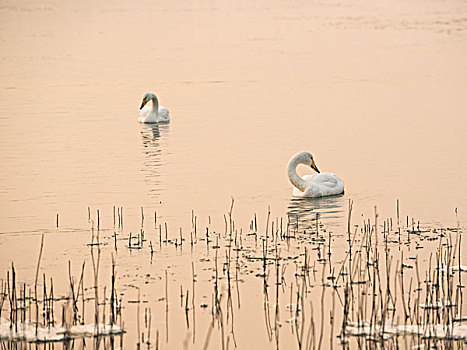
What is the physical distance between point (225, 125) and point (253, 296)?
1552 cm

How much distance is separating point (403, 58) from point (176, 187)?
27.6m

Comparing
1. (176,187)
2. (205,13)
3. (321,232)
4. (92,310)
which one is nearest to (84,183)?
(176,187)

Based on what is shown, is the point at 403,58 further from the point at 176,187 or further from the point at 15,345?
the point at 15,345

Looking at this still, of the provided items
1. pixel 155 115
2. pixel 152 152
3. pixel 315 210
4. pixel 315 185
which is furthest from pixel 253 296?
pixel 155 115

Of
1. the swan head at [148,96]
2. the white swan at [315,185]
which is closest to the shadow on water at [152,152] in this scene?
the swan head at [148,96]

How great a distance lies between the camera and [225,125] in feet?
85.9

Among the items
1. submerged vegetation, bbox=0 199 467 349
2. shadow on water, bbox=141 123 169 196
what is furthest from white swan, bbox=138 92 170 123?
submerged vegetation, bbox=0 199 467 349

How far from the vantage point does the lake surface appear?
53.8 feet

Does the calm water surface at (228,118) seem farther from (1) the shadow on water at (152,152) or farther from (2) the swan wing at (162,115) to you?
(2) the swan wing at (162,115)

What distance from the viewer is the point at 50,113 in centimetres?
2916

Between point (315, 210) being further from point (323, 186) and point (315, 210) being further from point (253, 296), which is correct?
point (253, 296)

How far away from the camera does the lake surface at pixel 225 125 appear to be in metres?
16.4

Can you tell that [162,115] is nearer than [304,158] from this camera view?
No

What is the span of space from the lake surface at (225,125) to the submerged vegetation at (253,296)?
1171mm
